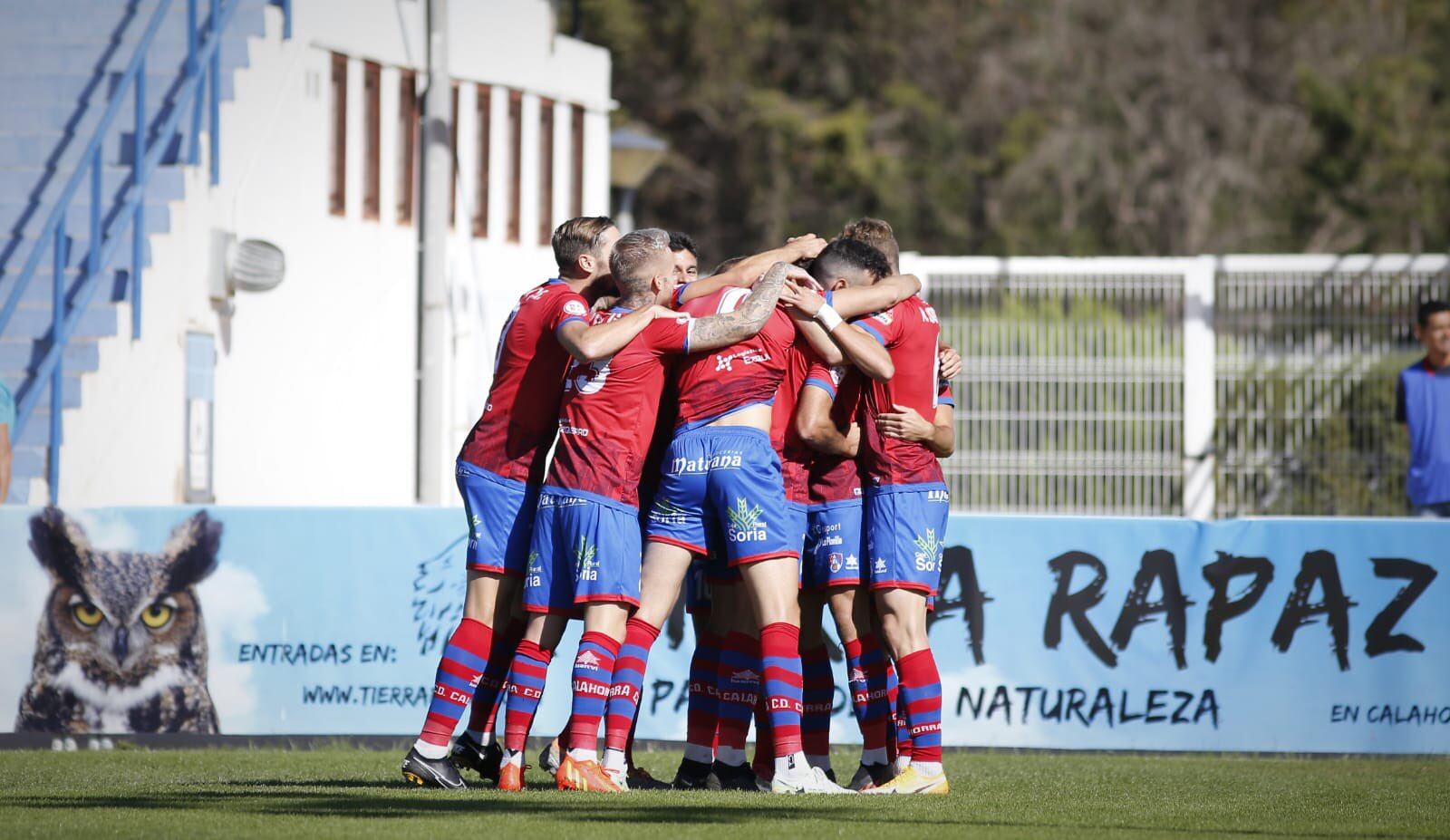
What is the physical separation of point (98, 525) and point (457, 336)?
9.67 m

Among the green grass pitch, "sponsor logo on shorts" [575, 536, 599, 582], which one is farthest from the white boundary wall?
"sponsor logo on shorts" [575, 536, 599, 582]

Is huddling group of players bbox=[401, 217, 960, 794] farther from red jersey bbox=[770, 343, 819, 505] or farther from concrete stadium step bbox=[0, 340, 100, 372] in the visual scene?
concrete stadium step bbox=[0, 340, 100, 372]

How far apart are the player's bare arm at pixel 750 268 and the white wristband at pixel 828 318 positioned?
0.41 meters

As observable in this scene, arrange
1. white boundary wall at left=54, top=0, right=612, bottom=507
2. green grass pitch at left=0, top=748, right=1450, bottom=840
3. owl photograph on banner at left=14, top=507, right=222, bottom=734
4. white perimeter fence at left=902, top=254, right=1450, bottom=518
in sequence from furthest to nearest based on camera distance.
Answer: white perimeter fence at left=902, top=254, right=1450, bottom=518, white boundary wall at left=54, top=0, right=612, bottom=507, owl photograph on banner at left=14, top=507, right=222, bottom=734, green grass pitch at left=0, top=748, right=1450, bottom=840

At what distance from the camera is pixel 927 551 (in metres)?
8.17

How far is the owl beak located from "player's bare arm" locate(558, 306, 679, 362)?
4.02m

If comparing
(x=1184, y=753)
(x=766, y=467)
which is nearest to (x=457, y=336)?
(x=1184, y=753)

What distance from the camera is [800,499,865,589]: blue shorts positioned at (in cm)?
825

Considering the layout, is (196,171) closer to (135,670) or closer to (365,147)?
(365,147)

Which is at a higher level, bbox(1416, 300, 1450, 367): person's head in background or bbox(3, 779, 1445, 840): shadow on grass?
bbox(1416, 300, 1450, 367): person's head in background

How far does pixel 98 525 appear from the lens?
417 inches

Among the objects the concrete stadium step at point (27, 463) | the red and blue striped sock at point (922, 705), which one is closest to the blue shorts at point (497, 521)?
the red and blue striped sock at point (922, 705)

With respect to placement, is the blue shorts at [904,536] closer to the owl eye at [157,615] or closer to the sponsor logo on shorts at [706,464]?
the sponsor logo on shorts at [706,464]

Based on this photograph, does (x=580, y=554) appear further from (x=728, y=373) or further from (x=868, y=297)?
(x=868, y=297)
